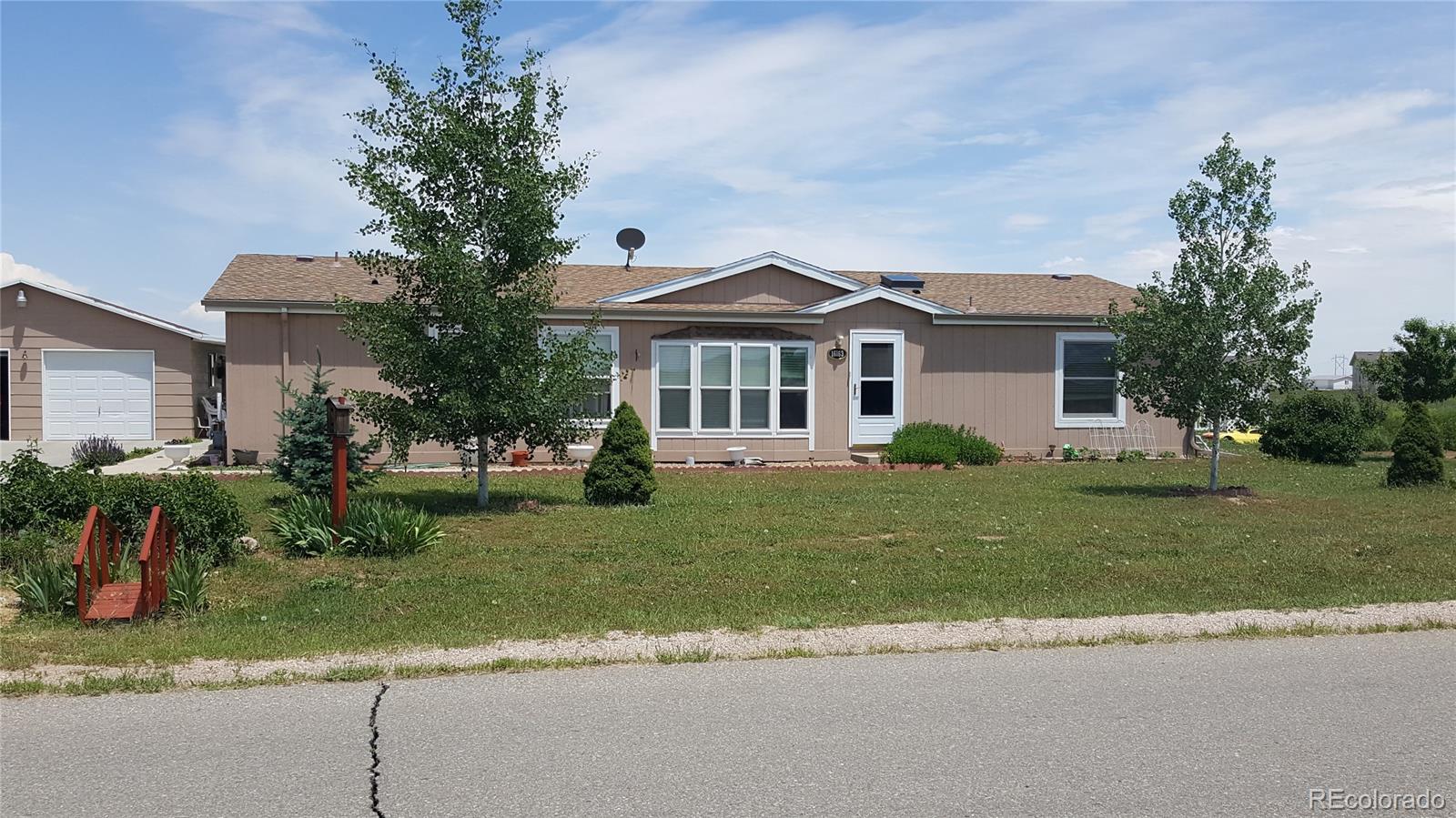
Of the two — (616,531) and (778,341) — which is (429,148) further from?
(778,341)

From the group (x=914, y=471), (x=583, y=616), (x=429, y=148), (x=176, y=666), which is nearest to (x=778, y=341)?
(x=914, y=471)

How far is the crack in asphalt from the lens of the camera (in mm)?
4645

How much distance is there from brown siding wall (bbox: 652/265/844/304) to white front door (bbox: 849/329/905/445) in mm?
1114

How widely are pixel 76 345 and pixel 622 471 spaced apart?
13689mm

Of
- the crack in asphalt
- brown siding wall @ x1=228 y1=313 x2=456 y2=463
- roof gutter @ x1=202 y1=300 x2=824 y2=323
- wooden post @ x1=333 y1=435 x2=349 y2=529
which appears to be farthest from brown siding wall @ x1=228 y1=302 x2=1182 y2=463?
the crack in asphalt

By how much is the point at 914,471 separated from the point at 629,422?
22.3 feet

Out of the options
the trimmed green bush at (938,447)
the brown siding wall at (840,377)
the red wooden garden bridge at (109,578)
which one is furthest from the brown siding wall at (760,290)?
the red wooden garden bridge at (109,578)

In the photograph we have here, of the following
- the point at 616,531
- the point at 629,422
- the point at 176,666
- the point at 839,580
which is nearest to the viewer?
the point at 176,666

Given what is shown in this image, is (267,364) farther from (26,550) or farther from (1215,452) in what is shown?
(1215,452)

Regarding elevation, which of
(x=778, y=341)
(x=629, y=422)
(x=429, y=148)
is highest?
(x=429, y=148)

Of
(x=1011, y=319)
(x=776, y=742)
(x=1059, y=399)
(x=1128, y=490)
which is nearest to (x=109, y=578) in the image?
(x=776, y=742)

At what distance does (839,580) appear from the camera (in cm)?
950

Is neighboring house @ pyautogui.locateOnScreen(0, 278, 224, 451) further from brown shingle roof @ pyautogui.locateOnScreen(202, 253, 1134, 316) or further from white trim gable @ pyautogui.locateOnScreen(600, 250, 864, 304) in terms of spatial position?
white trim gable @ pyautogui.locateOnScreen(600, 250, 864, 304)

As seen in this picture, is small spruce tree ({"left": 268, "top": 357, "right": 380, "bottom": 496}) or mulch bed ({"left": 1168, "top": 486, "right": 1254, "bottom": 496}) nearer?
small spruce tree ({"left": 268, "top": 357, "right": 380, "bottom": 496})
